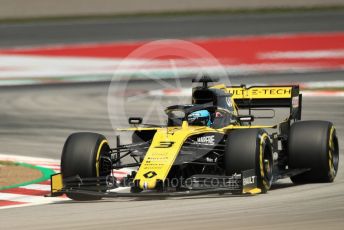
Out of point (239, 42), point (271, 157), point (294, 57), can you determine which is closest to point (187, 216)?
point (271, 157)

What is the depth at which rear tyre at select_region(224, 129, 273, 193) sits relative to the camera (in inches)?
516

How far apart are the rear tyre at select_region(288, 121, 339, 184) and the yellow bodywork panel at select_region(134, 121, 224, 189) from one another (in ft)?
4.29

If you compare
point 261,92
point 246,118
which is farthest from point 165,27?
point 246,118

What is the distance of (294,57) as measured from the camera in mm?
33031

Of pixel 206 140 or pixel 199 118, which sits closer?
pixel 206 140

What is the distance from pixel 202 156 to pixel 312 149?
5.51 feet

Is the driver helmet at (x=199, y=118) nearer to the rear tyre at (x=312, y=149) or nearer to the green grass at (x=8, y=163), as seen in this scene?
the rear tyre at (x=312, y=149)

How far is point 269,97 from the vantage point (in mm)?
16062

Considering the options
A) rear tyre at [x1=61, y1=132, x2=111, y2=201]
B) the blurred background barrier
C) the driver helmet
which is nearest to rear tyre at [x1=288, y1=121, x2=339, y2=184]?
the driver helmet

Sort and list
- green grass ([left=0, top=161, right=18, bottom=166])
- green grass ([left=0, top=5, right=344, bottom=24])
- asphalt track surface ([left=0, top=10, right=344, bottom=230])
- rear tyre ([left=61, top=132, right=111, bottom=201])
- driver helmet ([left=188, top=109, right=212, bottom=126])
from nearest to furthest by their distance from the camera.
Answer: asphalt track surface ([left=0, top=10, right=344, bottom=230]) → rear tyre ([left=61, top=132, right=111, bottom=201]) → driver helmet ([left=188, top=109, right=212, bottom=126]) → green grass ([left=0, top=161, right=18, bottom=166]) → green grass ([left=0, top=5, right=344, bottom=24])

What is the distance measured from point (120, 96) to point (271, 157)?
15.1 metres

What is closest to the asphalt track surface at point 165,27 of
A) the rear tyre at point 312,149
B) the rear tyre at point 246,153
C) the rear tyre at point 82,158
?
the rear tyre at point 312,149

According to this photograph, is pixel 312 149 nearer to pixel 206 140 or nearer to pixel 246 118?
pixel 246 118

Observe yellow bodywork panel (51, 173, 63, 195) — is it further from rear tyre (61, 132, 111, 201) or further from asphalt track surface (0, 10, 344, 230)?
asphalt track surface (0, 10, 344, 230)
